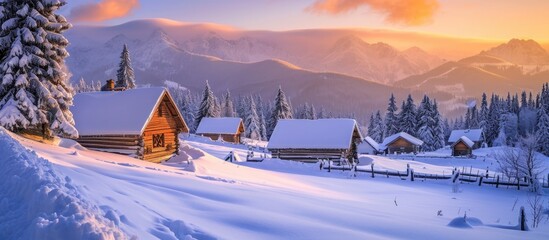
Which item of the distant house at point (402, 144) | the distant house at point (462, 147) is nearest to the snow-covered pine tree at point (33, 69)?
the distant house at point (402, 144)

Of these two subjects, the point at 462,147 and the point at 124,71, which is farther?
the point at 462,147

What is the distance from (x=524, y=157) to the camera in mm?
28234

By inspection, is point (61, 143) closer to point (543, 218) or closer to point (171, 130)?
point (171, 130)

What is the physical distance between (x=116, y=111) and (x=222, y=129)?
45.4 m

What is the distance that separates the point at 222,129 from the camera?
7194cm

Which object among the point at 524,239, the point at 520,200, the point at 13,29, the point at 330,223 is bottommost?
the point at 520,200

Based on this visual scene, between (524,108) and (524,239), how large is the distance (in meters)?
109

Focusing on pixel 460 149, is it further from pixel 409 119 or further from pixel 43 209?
pixel 43 209

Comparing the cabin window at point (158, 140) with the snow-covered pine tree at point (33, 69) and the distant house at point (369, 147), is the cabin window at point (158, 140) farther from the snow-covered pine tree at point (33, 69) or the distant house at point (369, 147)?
the distant house at point (369, 147)

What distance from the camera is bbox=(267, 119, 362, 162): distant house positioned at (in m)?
38.5

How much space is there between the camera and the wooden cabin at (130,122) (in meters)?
25.4

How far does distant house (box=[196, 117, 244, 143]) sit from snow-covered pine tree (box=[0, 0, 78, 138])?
48686 millimetres

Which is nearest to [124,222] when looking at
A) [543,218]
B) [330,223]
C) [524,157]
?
[330,223]

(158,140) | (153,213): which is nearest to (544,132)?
(158,140)
